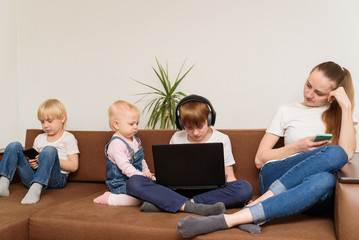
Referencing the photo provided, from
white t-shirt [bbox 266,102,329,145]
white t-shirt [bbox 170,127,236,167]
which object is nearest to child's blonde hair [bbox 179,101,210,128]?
white t-shirt [bbox 170,127,236,167]

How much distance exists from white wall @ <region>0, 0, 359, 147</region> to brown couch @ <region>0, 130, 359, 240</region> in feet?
2.40

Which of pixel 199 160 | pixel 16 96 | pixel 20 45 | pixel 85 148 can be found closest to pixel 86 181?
pixel 85 148

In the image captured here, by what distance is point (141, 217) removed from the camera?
1.78 meters

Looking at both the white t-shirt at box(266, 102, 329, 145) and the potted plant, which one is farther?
the potted plant

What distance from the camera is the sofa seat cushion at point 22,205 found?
1731 millimetres

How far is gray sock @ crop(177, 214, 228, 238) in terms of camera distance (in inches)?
61.0

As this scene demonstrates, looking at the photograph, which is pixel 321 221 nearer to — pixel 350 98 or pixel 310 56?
pixel 350 98

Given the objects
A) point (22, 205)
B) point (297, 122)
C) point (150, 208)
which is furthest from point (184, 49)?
point (22, 205)

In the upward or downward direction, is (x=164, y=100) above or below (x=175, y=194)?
above

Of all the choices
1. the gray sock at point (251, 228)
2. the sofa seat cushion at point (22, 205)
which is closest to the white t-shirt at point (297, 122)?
the gray sock at point (251, 228)

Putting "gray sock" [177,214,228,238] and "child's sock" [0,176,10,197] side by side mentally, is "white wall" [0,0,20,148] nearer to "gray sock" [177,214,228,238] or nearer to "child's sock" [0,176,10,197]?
"child's sock" [0,176,10,197]

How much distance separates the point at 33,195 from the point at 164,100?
125cm

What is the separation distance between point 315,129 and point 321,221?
0.60 meters

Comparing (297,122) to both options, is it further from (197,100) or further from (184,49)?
(184,49)
